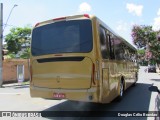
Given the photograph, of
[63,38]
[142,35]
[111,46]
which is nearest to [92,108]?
[111,46]

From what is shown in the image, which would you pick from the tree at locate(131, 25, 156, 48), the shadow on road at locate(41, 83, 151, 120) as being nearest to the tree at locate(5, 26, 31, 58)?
the tree at locate(131, 25, 156, 48)

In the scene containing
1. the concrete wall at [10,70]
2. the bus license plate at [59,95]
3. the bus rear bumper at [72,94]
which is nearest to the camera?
A: the bus rear bumper at [72,94]

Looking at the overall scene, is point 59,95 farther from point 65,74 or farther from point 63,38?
point 63,38

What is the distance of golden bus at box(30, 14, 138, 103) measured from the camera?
27.5 ft

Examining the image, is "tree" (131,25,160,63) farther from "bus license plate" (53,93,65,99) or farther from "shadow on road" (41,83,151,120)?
"bus license plate" (53,93,65,99)

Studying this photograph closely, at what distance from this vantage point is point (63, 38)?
8.90 m

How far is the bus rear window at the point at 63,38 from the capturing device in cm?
859

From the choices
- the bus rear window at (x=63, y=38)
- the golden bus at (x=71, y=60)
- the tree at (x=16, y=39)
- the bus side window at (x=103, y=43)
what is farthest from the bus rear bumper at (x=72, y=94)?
the tree at (x=16, y=39)

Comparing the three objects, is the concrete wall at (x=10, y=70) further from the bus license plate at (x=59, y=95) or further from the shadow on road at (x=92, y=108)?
the bus license plate at (x=59, y=95)

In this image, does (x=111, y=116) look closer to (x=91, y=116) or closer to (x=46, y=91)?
(x=91, y=116)

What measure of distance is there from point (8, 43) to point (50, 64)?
4620 cm

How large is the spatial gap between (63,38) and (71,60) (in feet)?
2.55

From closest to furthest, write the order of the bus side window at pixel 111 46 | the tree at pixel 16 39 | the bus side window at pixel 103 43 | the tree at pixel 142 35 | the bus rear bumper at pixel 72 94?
the bus rear bumper at pixel 72 94 → the bus side window at pixel 103 43 → the bus side window at pixel 111 46 → the tree at pixel 142 35 → the tree at pixel 16 39

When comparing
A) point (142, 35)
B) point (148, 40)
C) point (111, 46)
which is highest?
point (142, 35)
